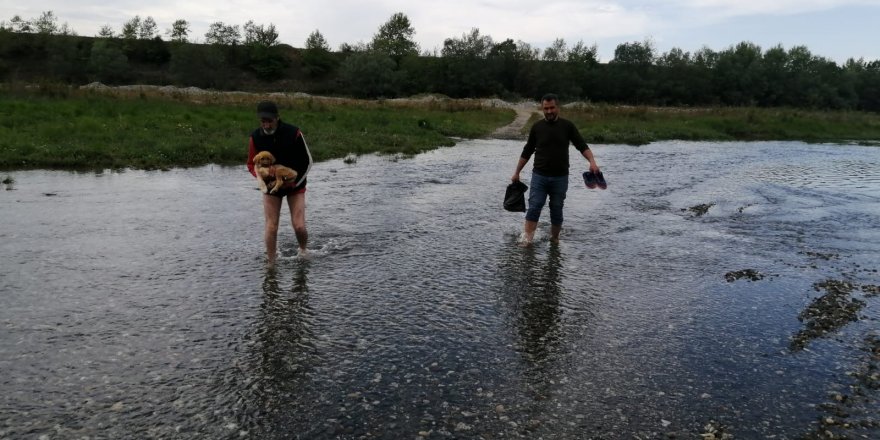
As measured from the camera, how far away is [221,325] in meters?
6.31

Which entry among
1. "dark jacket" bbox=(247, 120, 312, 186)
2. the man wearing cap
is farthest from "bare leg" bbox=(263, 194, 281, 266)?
"dark jacket" bbox=(247, 120, 312, 186)

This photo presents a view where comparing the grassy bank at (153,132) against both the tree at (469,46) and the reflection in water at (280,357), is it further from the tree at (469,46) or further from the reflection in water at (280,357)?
the tree at (469,46)

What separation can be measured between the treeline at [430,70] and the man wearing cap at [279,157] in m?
79.7

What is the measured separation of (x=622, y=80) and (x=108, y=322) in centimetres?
10712

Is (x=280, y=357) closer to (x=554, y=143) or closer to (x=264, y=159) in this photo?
(x=264, y=159)

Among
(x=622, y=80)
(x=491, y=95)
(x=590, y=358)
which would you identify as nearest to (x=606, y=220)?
(x=590, y=358)

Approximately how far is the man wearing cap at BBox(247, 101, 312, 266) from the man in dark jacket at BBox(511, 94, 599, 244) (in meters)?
3.69

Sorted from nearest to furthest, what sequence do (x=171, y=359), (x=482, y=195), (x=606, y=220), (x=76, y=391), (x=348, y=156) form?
(x=76, y=391)
(x=171, y=359)
(x=606, y=220)
(x=482, y=195)
(x=348, y=156)

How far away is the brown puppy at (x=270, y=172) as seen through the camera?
812 cm

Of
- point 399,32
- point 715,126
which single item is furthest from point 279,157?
point 399,32

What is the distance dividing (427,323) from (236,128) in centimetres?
2096

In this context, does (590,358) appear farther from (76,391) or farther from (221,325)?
(76,391)

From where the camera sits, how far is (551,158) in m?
9.94

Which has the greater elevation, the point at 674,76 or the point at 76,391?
the point at 674,76
